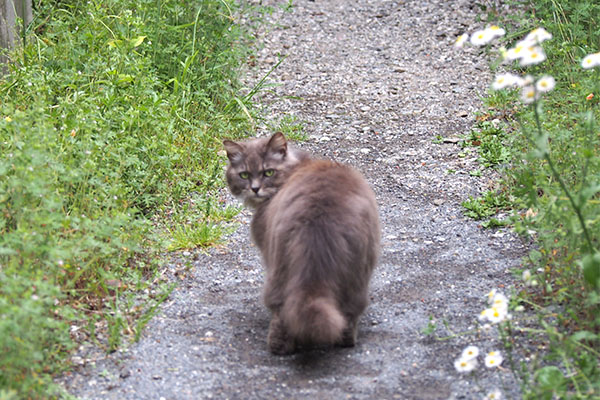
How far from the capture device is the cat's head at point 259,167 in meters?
4.42

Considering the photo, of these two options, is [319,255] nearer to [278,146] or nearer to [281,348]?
[281,348]

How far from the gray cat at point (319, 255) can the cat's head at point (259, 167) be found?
0.23 metres

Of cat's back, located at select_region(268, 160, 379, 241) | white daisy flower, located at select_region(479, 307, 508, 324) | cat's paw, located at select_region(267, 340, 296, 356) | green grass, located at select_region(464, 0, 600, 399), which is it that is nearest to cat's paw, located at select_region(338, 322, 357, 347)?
cat's paw, located at select_region(267, 340, 296, 356)

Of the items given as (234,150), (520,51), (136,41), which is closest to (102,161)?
(234,150)

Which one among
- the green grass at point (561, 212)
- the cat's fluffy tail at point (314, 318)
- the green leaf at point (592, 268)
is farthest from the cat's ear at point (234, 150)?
the green leaf at point (592, 268)

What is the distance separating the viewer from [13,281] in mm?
3078

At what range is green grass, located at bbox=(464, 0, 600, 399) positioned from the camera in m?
3.07

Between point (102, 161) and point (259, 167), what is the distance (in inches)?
41.9

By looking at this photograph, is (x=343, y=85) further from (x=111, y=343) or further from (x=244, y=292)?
(x=111, y=343)

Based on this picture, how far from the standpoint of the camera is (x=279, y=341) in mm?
3760

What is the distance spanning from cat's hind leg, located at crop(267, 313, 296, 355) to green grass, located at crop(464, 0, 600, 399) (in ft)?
3.42

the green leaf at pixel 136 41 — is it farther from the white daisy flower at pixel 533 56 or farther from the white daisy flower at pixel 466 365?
the white daisy flower at pixel 466 365

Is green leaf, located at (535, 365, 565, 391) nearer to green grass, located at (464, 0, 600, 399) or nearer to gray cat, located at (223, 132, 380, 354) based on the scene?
green grass, located at (464, 0, 600, 399)

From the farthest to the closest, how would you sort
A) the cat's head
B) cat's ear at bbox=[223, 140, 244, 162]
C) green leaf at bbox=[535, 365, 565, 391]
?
cat's ear at bbox=[223, 140, 244, 162] → the cat's head → green leaf at bbox=[535, 365, 565, 391]
